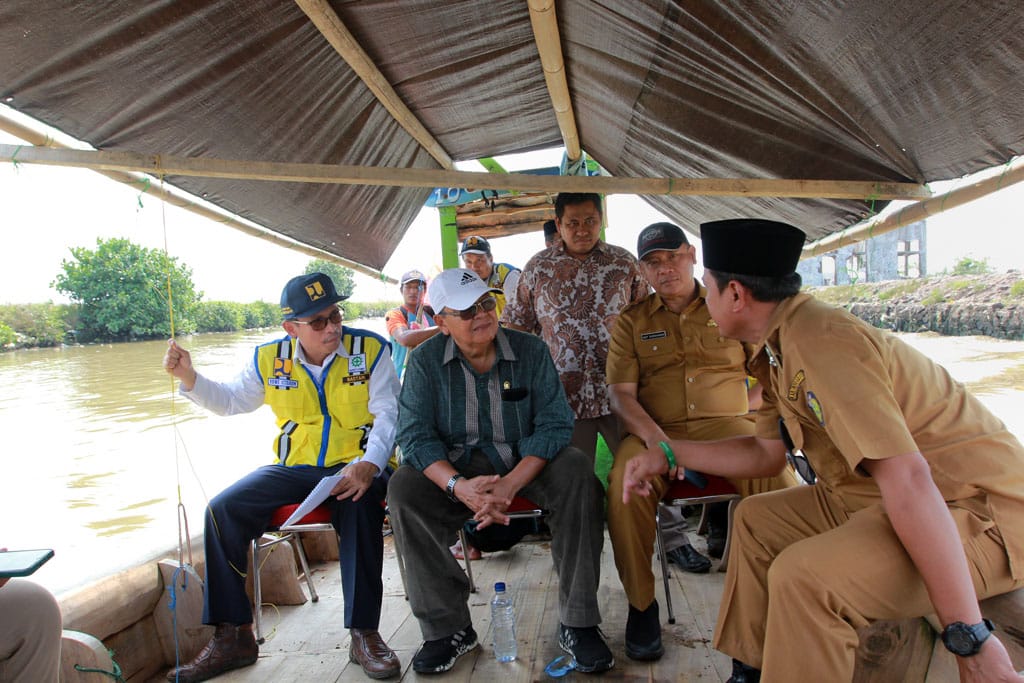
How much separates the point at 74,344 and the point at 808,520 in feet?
181

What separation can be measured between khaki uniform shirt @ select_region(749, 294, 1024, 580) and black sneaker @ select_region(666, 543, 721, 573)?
1768 mm

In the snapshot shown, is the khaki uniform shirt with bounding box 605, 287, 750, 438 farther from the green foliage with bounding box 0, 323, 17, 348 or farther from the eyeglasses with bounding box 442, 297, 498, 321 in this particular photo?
the green foliage with bounding box 0, 323, 17, 348

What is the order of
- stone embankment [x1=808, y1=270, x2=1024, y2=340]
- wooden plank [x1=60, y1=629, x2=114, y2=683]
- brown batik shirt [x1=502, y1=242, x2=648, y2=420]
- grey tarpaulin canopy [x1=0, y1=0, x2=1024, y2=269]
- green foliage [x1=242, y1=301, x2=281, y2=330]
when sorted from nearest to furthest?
grey tarpaulin canopy [x1=0, y1=0, x2=1024, y2=269], wooden plank [x1=60, y1=629, x2=114, y2=683], brown batik shirt [x1=502, y1=242, x2=648, y2=420], stone embankment [x1=808, y1=270, x2=1024, y2=340], green foliage [x1=242, y1=301, x2=281, y2=330]

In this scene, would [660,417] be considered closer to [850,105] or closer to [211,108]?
[850,105]

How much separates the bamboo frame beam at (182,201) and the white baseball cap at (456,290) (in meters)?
1.51

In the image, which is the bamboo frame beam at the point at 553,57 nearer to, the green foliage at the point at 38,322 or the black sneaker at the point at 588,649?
the black sneaker at the point at 588,649

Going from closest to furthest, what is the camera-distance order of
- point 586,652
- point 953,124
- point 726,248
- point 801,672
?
point 801,672 < point 726,248 < point 953,124 < point 586,652

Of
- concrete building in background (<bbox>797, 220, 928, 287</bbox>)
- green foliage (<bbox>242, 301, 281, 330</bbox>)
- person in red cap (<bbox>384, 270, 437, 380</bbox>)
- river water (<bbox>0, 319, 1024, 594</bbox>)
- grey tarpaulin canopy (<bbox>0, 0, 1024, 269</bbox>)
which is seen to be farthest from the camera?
green foliage (<bbox>242, 301, 281, 330</bbox>)

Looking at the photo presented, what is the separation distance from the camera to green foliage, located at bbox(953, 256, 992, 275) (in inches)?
898

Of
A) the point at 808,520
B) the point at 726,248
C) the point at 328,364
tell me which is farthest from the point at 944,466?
the point at 328,364

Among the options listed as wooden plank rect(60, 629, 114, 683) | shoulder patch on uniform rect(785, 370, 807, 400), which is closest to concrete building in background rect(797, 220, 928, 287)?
shoulder patch on uniform rect(785, 370, 807, 400)

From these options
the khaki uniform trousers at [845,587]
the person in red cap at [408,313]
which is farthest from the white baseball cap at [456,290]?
the person in red cap at [408,313]

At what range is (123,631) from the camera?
2.54m

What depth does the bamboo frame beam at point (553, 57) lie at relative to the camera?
2.49 meters
